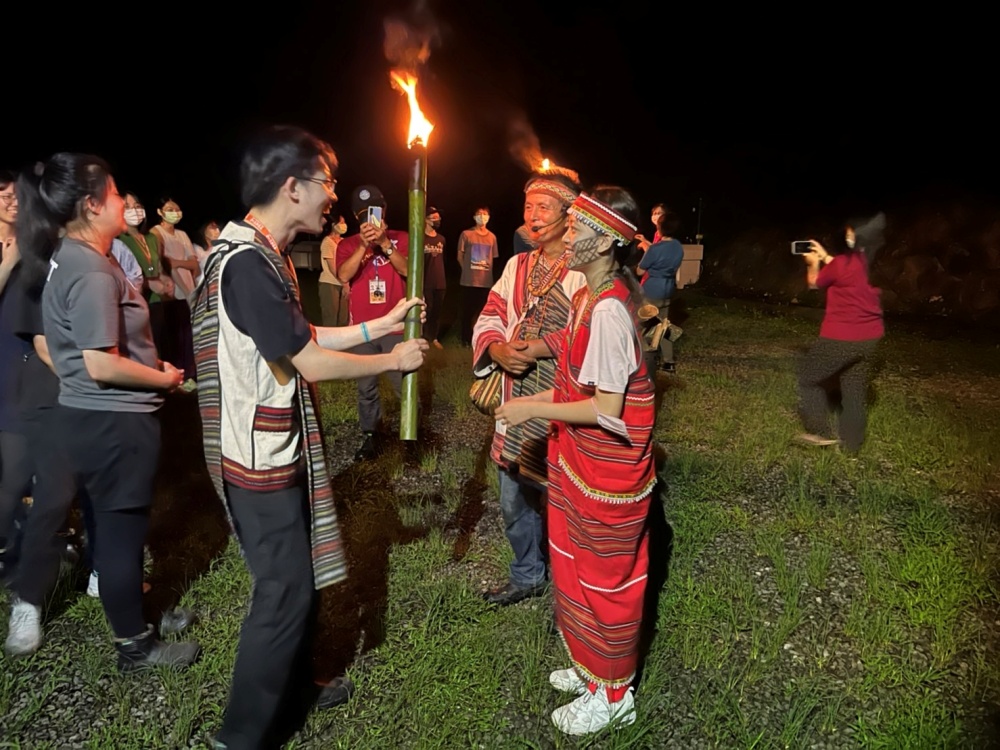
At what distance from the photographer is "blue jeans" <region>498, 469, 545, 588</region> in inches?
135

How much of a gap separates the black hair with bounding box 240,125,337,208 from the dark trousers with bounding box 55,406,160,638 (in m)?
1.19

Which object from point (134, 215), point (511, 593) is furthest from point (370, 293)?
point (511, 593)

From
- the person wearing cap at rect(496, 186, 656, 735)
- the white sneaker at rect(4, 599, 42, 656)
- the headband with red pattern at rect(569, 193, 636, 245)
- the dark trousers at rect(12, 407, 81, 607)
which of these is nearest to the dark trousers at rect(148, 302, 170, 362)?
the dark trousers at rect(12, 407, 81, 607)

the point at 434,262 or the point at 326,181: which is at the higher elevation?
the point at 326,181

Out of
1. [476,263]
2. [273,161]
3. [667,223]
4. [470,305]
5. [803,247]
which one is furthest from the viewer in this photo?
[470,305]

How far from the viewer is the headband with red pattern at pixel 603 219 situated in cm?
246

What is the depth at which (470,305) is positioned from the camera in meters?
10.2

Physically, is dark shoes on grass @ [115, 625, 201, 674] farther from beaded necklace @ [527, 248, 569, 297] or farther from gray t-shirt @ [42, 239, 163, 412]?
beaded necklace @ [527, 248, 569, 297]

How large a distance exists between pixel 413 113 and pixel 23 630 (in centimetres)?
281

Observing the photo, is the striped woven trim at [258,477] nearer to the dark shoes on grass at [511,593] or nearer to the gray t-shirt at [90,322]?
the gray t-shirt at [90,322]

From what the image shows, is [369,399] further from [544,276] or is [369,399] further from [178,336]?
[178,336]

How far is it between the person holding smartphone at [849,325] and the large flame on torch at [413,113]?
4.21 metres

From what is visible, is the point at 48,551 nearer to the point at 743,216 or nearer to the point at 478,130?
the point at 743,216

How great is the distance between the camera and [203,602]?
11.2ft
